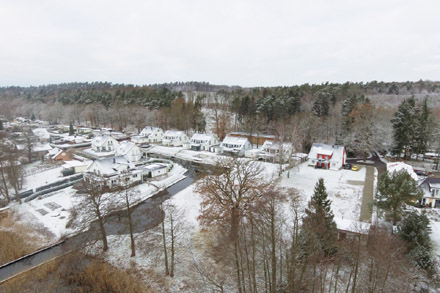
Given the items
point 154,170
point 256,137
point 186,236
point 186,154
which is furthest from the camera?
point 256,137

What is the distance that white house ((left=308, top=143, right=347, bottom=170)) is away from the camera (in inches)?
1233

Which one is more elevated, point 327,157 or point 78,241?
point 327,157

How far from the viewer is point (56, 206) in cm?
2255

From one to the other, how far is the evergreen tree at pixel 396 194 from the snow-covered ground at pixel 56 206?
56.2ft

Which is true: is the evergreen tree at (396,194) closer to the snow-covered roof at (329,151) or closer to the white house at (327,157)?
the white house at (327,157)

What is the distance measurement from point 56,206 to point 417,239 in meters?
27.5

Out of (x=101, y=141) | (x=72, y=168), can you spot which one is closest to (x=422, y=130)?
(x=72, y=168)

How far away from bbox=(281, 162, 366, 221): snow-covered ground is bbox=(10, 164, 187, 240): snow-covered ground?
14281 millimetres

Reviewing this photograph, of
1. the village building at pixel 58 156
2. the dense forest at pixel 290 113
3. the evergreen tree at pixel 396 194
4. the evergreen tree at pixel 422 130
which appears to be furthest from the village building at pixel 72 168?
the evergreen tree at pixel 422 130

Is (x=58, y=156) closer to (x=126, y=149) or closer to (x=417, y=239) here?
(x=126, y=149)

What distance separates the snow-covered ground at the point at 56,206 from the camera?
1931 cm

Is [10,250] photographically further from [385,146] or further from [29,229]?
[385,146]

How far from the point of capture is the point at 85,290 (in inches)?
506

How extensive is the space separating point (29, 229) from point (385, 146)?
4191cm
